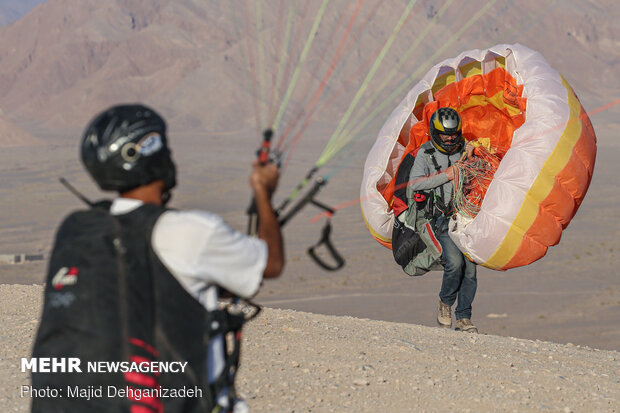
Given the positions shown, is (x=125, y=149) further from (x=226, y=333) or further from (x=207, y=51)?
(x=207, y=51)

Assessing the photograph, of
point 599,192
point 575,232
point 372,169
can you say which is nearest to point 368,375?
point 372,169

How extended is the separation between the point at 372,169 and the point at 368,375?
3.02 meters

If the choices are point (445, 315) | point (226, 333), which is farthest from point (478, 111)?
point (226, 333)

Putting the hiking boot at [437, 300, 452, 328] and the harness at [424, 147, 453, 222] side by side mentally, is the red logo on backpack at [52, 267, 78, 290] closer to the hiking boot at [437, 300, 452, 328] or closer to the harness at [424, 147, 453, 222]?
the harness at [424, 147, 453, 222]

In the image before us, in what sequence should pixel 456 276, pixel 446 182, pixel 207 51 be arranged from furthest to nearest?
1. pixel 207 51
2. pixel 456 276
3. pixel 446 182

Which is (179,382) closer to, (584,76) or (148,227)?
(148,227)

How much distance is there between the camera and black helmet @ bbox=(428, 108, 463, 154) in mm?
7184

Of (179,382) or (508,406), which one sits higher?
(179,382)

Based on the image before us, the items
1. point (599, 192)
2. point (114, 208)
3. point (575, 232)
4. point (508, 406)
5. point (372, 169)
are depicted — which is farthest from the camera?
point (599, 192)

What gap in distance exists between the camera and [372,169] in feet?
26.9

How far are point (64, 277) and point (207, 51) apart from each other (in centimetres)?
8767

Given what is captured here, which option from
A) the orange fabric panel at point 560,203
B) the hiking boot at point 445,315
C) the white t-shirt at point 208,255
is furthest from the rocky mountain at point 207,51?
the white t-shirt at point 208,255

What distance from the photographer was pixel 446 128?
717 centimetres

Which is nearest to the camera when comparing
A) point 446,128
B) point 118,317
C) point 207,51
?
point 118,317
